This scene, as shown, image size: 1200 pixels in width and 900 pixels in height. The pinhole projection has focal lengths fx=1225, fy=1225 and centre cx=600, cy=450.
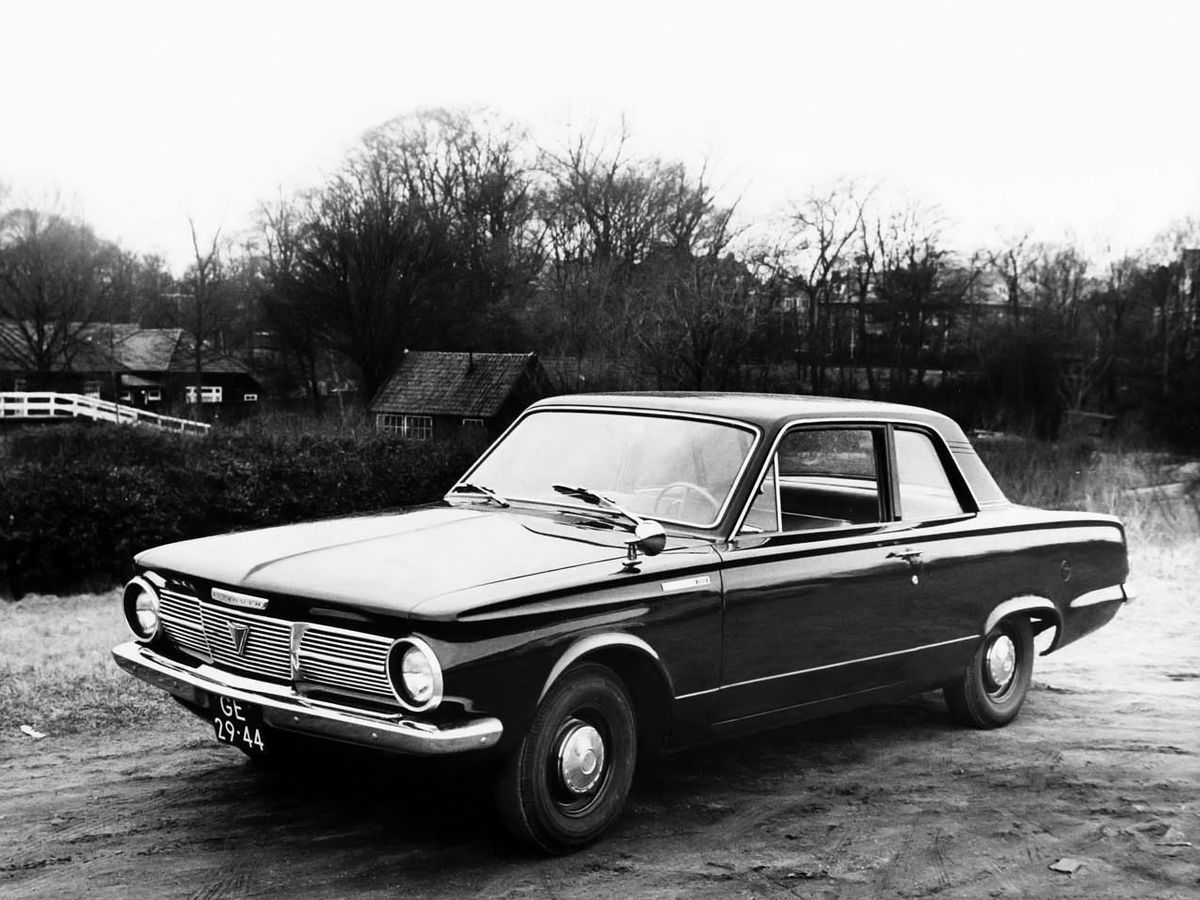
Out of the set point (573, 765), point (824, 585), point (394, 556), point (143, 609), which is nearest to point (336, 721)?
point (394, 556)

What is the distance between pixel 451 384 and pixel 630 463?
36.7 meters

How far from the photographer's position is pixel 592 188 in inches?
2301

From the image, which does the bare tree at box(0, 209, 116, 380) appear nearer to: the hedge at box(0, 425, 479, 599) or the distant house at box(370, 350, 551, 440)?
the distant house at box(370, 350, 551, 440)

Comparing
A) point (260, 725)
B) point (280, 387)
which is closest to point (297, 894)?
point (260, 725)

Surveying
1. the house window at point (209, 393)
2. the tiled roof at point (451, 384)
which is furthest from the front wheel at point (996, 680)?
the house window at point (209, 393)

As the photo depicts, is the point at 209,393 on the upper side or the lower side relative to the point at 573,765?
upper

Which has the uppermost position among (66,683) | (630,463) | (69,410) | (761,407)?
(761,407)

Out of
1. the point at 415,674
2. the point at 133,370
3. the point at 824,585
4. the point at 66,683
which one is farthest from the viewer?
the point at 133,370

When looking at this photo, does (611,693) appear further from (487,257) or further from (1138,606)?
(487,257)

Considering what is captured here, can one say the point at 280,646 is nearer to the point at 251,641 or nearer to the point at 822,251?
the point at 251,641

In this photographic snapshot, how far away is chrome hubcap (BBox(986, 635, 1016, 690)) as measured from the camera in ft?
22.4

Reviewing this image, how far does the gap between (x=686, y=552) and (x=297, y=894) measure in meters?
1.97

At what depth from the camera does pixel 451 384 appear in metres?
41.9

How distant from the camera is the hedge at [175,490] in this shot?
585 inches
